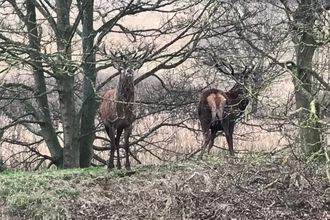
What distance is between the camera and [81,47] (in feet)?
46.4

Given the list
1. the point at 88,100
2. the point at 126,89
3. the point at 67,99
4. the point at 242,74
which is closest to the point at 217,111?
the point at 242,74

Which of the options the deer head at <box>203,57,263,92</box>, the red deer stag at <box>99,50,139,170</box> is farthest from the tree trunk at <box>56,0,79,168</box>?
the deer head at <box>203,57,263,92</box>

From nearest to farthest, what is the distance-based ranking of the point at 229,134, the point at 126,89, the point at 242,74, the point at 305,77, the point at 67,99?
the point at 305,77, the point at 126,89, the point at 242,74, the point at 229,134, the point at 67,99

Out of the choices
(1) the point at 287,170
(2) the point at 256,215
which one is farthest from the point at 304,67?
(2) the point at 256,215

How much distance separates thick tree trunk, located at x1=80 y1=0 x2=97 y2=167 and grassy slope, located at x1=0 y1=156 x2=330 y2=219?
14.1 feet

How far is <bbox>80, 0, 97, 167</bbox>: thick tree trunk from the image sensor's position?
1395cm

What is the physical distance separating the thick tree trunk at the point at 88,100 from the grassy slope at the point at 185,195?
431 cm

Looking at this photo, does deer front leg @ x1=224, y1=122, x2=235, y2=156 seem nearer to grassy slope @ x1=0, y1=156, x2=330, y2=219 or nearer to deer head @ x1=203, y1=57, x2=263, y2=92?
A: deer head @ x1=203, y1=57, x2=263, y2=92

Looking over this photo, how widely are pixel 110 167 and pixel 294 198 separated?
392 centimetres

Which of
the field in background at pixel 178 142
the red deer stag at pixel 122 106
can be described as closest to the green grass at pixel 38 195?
the red deer stag at pixel 122 106

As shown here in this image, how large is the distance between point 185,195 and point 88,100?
6.13m

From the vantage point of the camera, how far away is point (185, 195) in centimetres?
900

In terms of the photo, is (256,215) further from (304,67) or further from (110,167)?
(110,167)

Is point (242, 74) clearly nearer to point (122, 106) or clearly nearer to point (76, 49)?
point (122, 106)
